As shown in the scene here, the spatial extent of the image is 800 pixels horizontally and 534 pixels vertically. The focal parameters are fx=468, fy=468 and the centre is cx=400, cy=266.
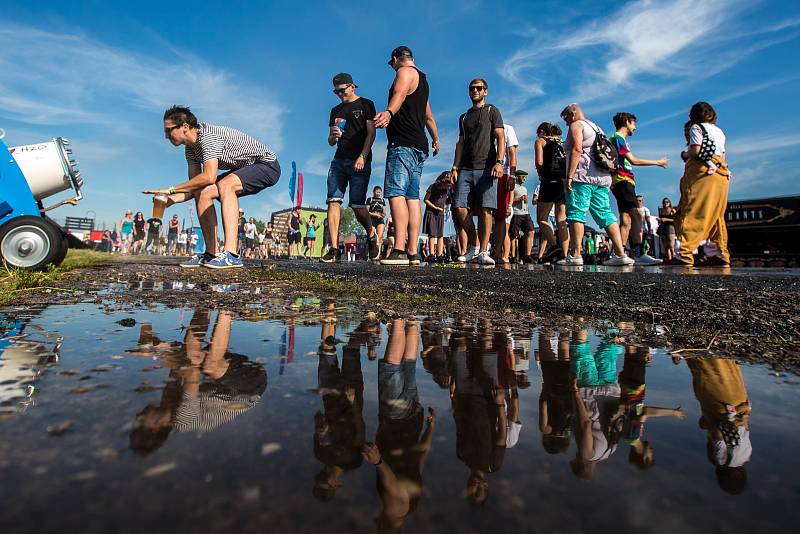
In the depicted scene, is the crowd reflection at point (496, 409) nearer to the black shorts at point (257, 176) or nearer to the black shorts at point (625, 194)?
the black shorts at point (257, 176)

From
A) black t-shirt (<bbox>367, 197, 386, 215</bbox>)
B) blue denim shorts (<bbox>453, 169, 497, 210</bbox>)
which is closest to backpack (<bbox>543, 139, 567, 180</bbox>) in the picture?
blue denim shorts (<bbox>453, 169, 497, 210</bbox>)

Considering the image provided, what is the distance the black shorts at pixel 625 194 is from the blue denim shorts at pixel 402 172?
8.50ft

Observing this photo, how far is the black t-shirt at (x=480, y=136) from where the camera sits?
5.43 metres

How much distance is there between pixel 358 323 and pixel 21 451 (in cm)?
99

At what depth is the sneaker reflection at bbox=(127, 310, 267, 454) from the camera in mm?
542

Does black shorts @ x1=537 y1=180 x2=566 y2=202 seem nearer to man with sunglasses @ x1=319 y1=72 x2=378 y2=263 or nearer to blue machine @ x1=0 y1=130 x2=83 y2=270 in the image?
man with sunglasses @ x1=319 y1=72 x2=378 y2=263

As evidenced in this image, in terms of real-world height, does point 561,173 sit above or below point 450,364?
above

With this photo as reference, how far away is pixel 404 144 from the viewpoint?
197 inches

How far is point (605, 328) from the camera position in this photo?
1.44m

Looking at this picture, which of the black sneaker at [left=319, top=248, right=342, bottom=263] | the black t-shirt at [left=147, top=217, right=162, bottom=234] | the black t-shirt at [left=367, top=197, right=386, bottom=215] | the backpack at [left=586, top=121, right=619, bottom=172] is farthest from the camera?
the black t-shirt at [left=147, top=217, right=162, bottom=234]

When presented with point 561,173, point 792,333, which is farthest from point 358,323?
point 561,173

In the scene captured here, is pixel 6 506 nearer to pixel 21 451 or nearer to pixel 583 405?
pixel 21 451

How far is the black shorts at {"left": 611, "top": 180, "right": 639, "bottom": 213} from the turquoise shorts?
26.3 inches

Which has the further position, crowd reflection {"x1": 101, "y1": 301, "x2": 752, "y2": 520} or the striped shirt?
the striped shirt
